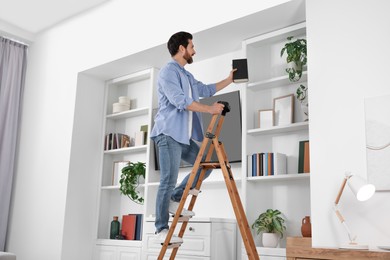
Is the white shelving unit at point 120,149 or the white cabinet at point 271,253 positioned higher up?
the white shelving unit at point 120,149

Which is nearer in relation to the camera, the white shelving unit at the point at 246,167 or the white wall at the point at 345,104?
the white wall at the point at 345,104

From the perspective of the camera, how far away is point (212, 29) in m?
4.11

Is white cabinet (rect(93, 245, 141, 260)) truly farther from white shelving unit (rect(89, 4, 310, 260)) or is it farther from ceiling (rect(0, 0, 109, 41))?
ceiling (rect(0, 0, 109, 41))

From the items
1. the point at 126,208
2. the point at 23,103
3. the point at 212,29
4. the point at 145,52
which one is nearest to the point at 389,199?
the point at 212,29

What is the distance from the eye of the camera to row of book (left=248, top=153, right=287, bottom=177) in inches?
151

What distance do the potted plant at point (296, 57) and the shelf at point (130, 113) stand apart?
1.85 metres

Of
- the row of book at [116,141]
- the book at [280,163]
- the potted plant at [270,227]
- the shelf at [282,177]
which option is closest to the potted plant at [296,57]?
the book at [280,163]

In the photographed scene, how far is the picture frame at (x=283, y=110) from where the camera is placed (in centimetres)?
395

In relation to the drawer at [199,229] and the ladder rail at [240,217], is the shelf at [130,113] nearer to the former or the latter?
the drawer at [199,229]

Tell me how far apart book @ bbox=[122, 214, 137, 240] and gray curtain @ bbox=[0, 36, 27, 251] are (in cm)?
167

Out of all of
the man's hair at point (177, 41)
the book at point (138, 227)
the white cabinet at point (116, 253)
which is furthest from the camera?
the book at point (138, 227)

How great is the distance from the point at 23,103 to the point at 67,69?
0.97m

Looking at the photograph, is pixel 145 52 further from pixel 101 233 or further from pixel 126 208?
pixel 101 233

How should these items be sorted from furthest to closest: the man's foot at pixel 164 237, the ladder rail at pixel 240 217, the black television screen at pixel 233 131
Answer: the black television screen at pixel 233 131 → the man's foot at pixel 164 237 → the ladder rail at pixel 240 217
